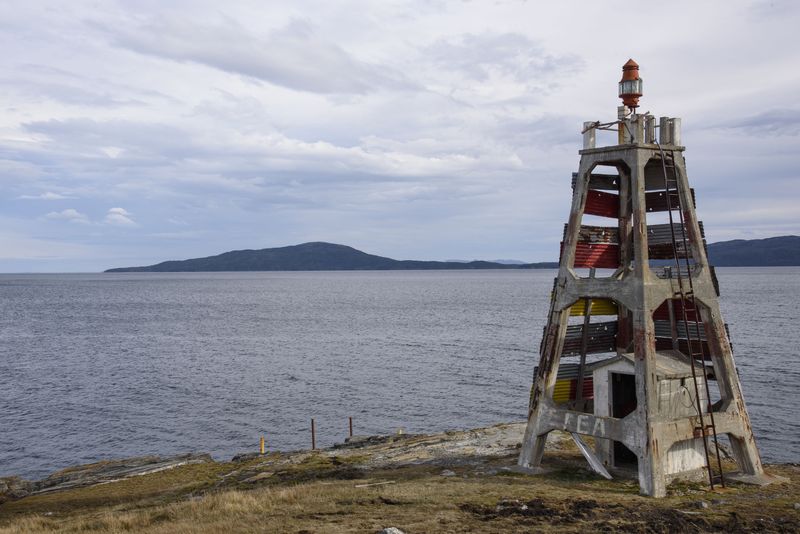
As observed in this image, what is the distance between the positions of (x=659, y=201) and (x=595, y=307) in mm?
4059

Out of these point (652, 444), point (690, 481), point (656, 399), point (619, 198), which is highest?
point (619, 198)

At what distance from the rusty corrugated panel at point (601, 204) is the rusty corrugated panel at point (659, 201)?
1009mm

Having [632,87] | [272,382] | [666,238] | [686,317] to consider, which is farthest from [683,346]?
[272,382]

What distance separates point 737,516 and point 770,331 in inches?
3190

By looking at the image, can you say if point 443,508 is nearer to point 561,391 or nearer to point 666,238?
point 561,391

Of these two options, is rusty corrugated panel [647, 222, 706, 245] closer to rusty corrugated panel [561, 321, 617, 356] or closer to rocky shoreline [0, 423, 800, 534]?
rusty corrugated panel [561, 321, 617, 356]

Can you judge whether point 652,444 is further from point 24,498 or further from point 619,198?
point 24,498

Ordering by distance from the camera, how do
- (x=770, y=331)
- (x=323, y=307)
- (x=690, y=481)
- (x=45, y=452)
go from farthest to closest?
1. (x=323, y=307)
2. (x=770, y=331)
3. (x=45, y=452)
4. (x=690, y=481)

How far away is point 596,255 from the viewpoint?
22906 mm

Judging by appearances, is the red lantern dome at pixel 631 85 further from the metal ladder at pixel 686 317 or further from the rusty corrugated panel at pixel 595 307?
the rusty corrugated panel at pixel 595 307

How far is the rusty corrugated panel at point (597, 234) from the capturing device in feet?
73.9

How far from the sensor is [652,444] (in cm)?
1950

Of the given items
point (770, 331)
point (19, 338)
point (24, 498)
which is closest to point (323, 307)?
point (19, 338)

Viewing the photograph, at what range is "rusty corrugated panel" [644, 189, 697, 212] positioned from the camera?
2261 centimetres
